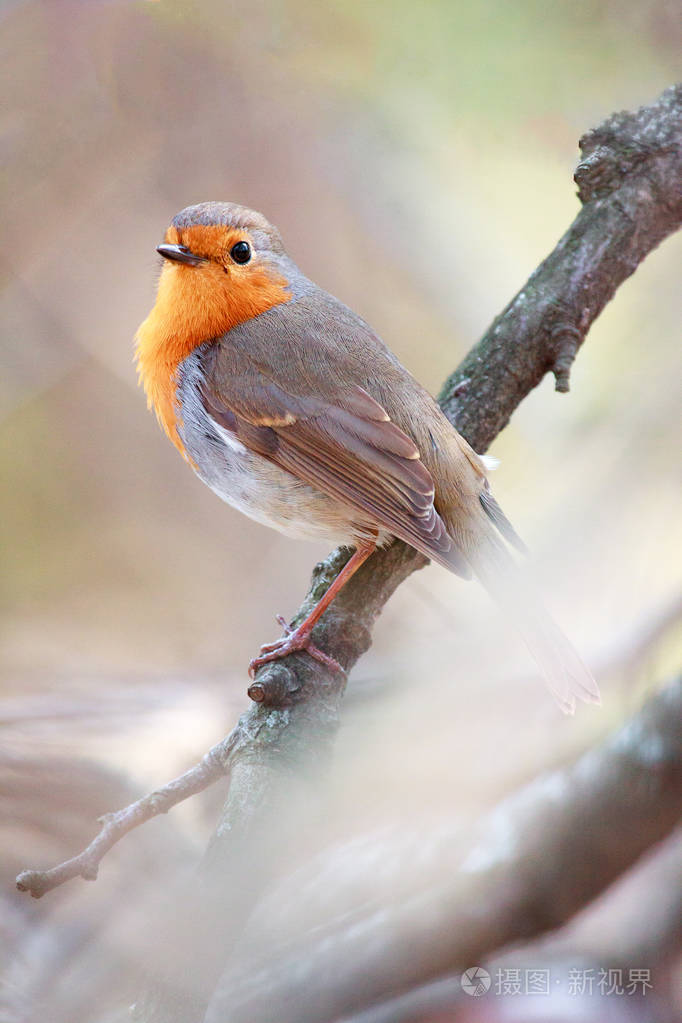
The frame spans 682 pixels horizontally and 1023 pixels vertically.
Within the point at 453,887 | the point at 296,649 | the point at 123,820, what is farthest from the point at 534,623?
the point at 453,887

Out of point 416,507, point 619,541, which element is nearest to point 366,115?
point 416,507

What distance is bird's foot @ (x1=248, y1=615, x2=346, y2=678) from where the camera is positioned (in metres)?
1.40

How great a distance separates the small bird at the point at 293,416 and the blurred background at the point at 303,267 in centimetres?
12

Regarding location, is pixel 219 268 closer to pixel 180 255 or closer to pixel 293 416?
pixel 180 255

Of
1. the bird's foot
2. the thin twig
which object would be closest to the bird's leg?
the bird's foot

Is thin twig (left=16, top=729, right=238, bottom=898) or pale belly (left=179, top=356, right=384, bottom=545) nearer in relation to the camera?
thin twig (left=16, top=729, right=238, bottom=898)

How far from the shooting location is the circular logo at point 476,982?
27.1 inches

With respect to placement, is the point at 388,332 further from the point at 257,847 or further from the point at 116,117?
the point at 257,847

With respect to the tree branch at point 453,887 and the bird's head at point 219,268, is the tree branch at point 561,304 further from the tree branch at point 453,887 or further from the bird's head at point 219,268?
the tree branch at point 453,887

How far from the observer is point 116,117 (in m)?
1.67

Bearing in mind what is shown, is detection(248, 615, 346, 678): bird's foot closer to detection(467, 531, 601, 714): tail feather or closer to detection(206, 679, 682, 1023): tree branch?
detection(467, 531, 601, 714): tail feather

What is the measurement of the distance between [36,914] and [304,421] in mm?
827

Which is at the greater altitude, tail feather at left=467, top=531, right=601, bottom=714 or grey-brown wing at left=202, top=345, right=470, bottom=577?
grey-brown wing at left=202, top=345, right=470, bottom=577

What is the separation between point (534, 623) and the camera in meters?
1.28
